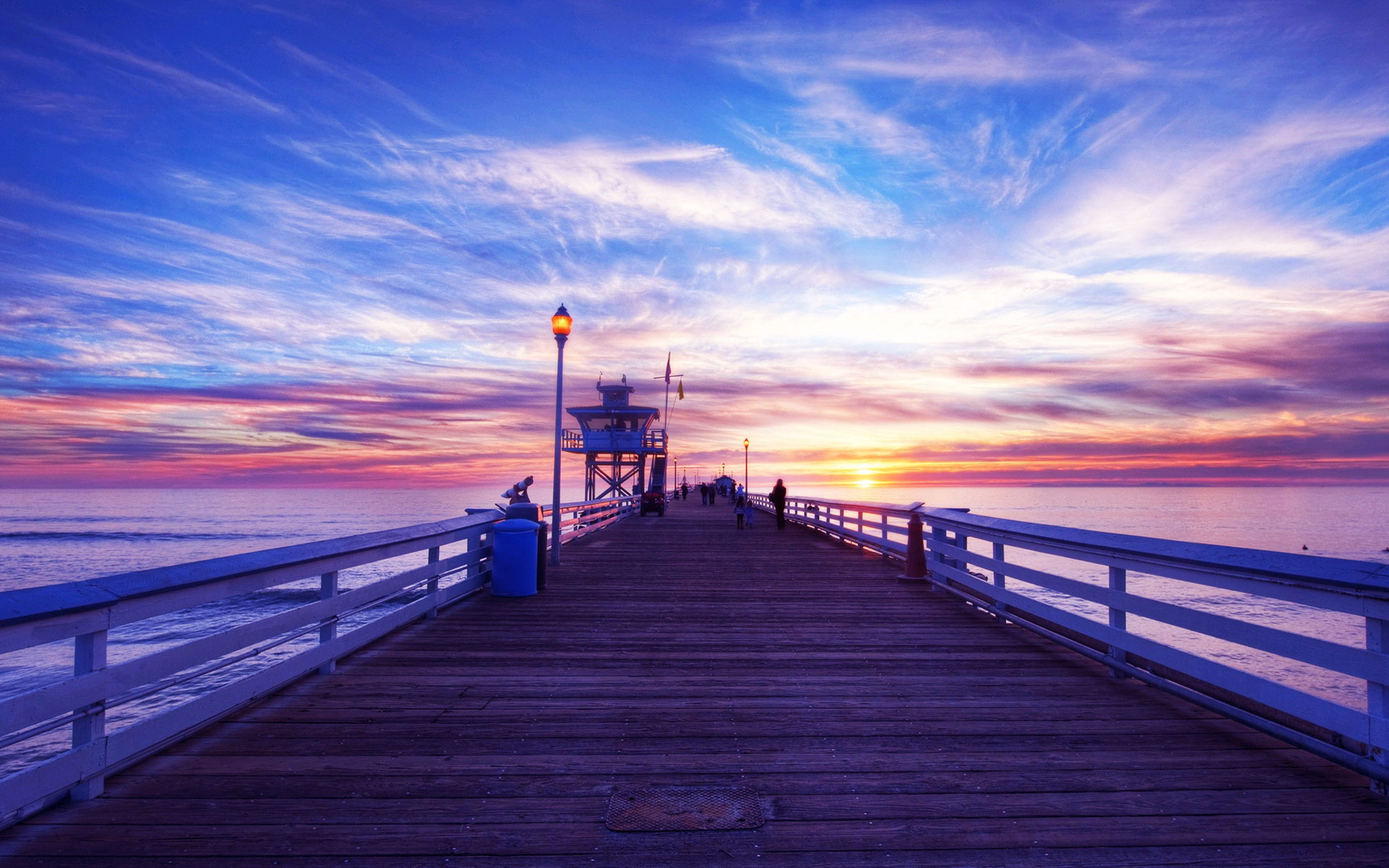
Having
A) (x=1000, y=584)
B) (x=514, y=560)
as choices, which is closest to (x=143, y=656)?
(x=514, y=560)

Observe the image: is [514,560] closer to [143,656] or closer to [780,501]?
[143,656]

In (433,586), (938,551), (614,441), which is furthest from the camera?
(614,441)

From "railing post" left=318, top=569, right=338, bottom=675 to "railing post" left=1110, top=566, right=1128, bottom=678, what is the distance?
257 inches

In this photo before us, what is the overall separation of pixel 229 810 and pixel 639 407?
51.6 m

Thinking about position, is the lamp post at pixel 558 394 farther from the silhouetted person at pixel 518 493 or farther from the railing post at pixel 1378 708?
the railing post at pixel 1378 708

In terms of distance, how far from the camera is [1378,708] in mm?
4004

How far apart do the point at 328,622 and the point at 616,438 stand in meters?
47.4

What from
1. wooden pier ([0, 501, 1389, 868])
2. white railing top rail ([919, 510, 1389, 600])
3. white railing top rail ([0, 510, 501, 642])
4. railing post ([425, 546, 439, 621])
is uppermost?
white railing top rail ([919, 510, 1389, 600])

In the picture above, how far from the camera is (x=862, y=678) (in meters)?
6.32

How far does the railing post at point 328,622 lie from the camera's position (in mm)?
6156

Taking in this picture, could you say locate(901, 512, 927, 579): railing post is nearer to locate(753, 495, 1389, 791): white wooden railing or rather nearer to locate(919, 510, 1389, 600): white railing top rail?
locate(753, 495, 1389, 791): white wooden railing

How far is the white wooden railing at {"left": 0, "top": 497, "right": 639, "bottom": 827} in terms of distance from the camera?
3434mm

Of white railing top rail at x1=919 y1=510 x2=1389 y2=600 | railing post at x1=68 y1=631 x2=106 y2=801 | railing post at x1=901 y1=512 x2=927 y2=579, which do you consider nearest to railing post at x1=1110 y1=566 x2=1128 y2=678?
white railing top rail at x1=919 y1=510 x2=1389 y2=600

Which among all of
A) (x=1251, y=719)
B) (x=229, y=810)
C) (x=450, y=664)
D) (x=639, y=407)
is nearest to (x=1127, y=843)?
(x=1251, y=719)
